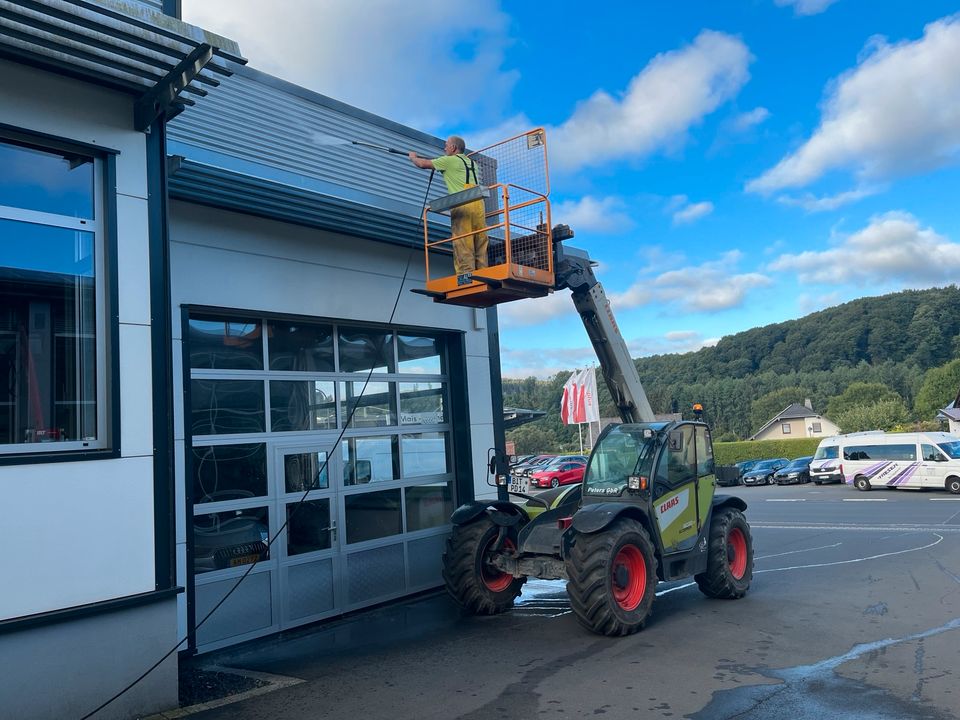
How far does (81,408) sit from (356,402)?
4150 mm

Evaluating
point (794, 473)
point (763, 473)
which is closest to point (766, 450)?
point (763, 473)

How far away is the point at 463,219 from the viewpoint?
8.59 meters

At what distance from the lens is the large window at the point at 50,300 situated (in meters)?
5.43

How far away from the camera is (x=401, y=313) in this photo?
10023 mm

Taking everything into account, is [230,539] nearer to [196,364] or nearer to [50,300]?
[196,364]

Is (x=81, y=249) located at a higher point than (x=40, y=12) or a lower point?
lower

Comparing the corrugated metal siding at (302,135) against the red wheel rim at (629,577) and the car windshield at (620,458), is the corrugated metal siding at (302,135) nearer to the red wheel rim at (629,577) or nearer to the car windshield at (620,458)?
the car windshield at (620,458)

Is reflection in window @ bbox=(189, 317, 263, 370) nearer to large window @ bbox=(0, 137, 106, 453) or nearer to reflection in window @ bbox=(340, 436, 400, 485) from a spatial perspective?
reflection in window @ bbox=(340, 436, 400, 485)

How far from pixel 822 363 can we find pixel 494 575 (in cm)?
10955

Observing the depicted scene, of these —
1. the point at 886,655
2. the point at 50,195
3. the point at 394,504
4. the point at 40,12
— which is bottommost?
the point at 886,655

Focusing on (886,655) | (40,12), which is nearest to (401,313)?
(40,12)

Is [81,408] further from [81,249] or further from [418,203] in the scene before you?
[418,203]

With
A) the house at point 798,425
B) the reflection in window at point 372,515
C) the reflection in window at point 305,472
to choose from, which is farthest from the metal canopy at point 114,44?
the house at point 798,425

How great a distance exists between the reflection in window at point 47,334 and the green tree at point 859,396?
83.2 metres
